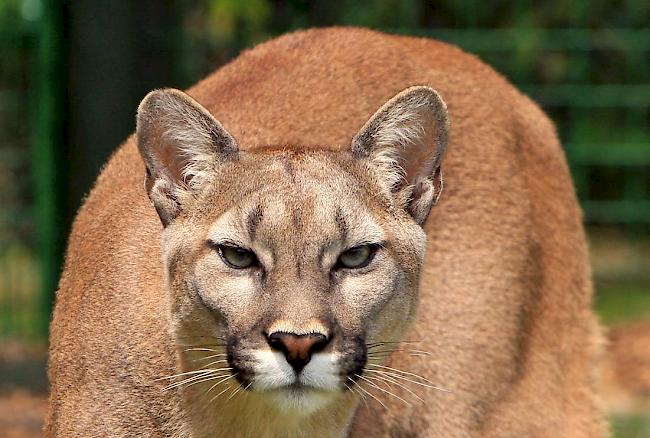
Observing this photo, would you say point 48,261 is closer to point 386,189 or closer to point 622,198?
point 622,198

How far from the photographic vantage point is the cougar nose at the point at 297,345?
372cm

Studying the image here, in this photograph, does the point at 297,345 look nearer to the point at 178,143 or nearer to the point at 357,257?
the point at 357,257

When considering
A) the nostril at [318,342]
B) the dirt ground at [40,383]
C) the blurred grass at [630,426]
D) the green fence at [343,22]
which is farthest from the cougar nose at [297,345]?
the blurred grass at [630,426]

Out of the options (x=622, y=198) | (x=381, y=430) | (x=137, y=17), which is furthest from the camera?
(x=622, y=198)

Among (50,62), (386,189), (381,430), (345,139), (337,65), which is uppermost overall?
(50,62)

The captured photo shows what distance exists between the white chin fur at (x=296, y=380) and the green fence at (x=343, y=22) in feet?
13.2

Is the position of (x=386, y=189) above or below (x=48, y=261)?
below

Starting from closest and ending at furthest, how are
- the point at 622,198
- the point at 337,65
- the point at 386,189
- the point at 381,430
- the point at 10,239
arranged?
the point at 386,189, the point at 381,430, the point at 337,65, the point at 10,239, the point at 622,198

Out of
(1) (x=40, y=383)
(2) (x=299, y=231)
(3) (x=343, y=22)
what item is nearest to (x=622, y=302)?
(3) (x=343, y=22)

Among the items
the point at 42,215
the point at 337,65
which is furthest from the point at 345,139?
the point at 42,215

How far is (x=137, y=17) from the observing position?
311 inches

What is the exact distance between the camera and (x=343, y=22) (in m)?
8.58

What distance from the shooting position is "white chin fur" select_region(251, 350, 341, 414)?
3.79 m

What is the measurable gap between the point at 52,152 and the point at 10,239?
766mm
